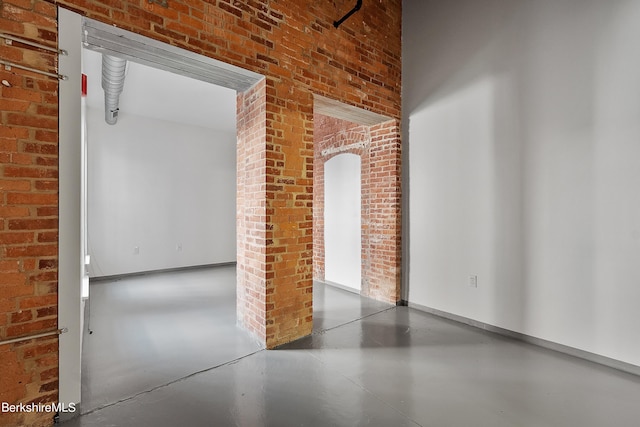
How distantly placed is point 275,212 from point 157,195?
4.83 m

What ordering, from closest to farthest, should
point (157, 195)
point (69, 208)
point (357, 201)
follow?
point (69, 208), point (357, 201), point (157, 195)

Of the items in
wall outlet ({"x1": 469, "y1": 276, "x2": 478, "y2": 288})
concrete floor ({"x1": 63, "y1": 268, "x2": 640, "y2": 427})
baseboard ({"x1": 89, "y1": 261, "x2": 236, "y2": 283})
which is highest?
wall outlet ({"x1": 469, "y1": 276, "x2": 478, "y2": 288})

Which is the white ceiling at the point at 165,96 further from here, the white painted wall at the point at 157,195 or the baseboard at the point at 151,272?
the baseboard at the point at 151,272

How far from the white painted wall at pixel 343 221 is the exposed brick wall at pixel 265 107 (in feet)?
1.81

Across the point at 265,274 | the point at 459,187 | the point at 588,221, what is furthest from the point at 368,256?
the point at 588,221

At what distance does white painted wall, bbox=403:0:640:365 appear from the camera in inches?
104

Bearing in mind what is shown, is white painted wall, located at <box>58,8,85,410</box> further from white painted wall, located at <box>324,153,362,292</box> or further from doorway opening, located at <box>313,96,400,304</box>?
white painted wall, located at <box>324,153,362,292</box>

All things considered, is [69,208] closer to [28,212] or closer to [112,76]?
[28,212]

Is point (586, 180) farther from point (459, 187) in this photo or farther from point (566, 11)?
point (566, 11)

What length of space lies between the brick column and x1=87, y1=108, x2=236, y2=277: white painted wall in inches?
166

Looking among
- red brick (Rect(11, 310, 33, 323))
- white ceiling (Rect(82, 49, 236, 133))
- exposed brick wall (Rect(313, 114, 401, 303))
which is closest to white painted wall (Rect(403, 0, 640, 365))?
exposed brick wall (Rect(313, 114, 401, 303))

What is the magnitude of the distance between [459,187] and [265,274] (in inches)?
96.0

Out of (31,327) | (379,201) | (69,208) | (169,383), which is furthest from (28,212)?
(379,201)

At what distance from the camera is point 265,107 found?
294cm
